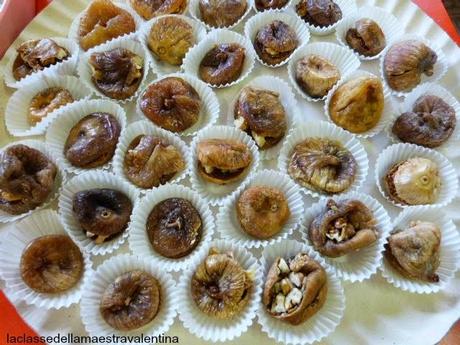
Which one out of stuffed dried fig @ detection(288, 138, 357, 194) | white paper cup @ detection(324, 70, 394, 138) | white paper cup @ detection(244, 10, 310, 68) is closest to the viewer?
stuffed dried fig @ detection(288, 138, 357, 194)

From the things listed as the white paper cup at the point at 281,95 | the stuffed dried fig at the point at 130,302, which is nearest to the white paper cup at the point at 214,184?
the white paper cup at the point at 281,95

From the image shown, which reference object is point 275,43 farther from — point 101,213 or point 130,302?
point 130,302

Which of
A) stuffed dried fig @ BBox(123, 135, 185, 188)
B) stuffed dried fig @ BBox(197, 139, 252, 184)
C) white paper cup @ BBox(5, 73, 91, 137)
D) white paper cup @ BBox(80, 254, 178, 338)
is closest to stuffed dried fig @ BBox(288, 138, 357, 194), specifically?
stuffed dried fig @ BBox(197, 139, 252, 184)

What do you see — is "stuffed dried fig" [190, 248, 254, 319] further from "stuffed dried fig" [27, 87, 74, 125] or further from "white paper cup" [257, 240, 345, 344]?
"stuffed dried fig" [27, 87, 74, 125]

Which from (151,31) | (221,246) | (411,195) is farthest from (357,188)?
(151,31)

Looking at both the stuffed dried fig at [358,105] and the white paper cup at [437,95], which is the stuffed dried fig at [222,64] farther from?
the white paper cup at [437,95]

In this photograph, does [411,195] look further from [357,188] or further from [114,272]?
[114,272]

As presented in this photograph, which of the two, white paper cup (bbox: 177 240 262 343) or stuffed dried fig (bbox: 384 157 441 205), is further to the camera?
stuffed dried fig (bbox: 384 157 441 205)
